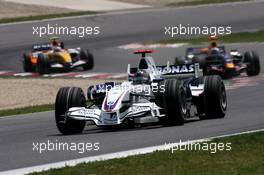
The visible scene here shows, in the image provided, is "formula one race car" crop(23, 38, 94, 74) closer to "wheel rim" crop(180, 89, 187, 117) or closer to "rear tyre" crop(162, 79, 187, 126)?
"wheel rim" crop(180, 89, 187, 117)

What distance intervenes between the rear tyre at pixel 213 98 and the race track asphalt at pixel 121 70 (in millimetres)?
280

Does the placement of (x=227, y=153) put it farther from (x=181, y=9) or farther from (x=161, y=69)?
(x=181, y=9)

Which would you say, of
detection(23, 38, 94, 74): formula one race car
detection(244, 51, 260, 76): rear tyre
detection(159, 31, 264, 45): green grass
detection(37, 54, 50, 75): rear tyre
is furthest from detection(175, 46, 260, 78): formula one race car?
detection(159, 31, 264, 45): green grass

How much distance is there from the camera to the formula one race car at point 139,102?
1560 cm

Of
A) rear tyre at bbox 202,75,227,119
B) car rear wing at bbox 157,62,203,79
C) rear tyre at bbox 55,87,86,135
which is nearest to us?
rear tyre at bbox 55,87,86,135

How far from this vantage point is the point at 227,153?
39.1 feet

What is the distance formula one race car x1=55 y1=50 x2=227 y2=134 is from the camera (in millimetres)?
15602

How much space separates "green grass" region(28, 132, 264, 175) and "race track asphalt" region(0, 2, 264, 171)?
998 millimetres

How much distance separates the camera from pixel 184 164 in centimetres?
1122

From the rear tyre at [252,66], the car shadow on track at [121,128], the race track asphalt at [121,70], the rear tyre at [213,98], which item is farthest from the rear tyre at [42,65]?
the rear tyre at [213,98]

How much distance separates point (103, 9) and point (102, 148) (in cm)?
4010

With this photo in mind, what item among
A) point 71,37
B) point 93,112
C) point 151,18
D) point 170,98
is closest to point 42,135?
point 93,112

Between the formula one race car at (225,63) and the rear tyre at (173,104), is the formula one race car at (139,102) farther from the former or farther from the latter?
the formula one race car at (225,63)

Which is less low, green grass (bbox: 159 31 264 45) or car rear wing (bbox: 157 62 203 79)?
green grass (bbox: 159 31 264 45)
